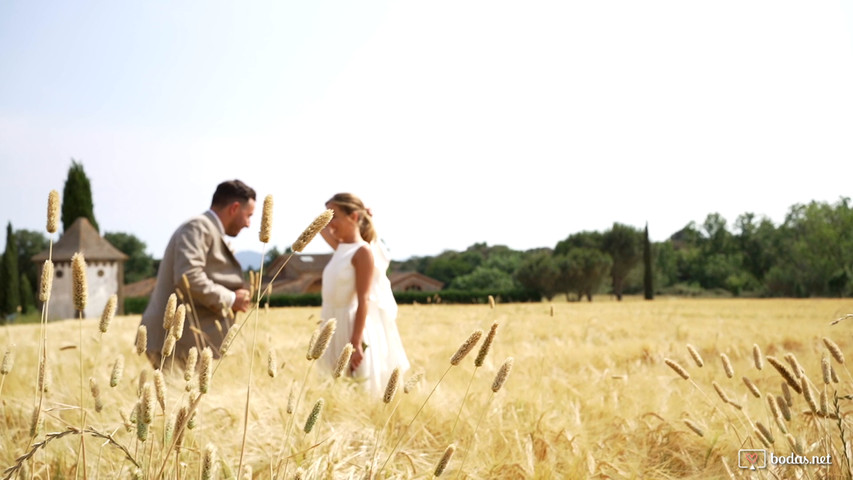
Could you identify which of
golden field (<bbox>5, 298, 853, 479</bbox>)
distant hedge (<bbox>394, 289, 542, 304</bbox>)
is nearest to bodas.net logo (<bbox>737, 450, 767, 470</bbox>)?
golden field (<bbox>5, 298, 853, 479</bbox>)

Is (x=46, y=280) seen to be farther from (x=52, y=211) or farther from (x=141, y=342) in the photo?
(x=141, y=342)

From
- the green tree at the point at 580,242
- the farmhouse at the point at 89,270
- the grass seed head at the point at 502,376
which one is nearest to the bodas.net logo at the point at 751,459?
the grass seed head at the point at 502,376

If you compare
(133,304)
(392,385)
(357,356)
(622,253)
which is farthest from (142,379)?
(622,253)

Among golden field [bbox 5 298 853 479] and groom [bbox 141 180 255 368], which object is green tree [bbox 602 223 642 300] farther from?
groom [bbox 141 180 255 368]

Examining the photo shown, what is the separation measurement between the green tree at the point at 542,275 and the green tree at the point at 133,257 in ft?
115

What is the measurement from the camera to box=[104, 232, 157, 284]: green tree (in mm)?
56812

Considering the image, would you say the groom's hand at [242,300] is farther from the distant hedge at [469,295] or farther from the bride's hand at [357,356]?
the distant hedge at [469,295]

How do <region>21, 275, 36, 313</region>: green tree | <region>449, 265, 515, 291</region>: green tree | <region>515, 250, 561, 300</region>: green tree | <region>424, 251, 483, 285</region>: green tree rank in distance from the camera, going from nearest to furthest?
<region>21, 275, 36, 313</region>: green tree, <region>515, 250, 561, 300</region>: green tree, <region>449, 265, 515, 291</region>: green tree, <region>424, 251, 483, 285</region>: green tree

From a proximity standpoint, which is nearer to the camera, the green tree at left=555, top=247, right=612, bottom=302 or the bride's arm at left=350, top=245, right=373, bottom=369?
the bride's arm at left=350, top=245, right=373, bottom=369

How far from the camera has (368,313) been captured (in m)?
3.91

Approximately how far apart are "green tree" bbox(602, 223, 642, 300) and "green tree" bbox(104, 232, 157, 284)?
42.8 m

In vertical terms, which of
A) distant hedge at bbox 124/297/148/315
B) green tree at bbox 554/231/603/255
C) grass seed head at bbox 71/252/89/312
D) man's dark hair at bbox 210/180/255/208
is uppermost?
green tree at bbox 554/231/603/255

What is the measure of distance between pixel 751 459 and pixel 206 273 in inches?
121

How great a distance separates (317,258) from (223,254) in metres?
46.1
